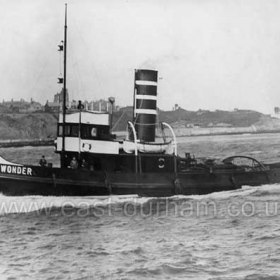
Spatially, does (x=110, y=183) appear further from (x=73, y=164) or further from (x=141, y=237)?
(x=141, y=237)

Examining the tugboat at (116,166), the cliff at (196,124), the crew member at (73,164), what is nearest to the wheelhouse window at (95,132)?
the tugboat at (116,166)

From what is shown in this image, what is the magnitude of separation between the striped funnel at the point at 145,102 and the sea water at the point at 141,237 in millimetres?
2559

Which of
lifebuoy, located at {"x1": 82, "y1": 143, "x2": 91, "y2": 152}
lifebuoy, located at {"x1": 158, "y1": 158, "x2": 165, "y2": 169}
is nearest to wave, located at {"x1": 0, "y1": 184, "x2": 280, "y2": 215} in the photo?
lifebuoy, located at {"x1": 158, "y1": 158, "x2": 165, "y2": 169}

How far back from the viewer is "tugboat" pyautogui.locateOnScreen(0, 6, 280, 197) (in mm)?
16297

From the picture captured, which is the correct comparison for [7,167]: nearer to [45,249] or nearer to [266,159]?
[45,249]

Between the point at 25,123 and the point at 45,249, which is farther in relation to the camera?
the point at 25,123

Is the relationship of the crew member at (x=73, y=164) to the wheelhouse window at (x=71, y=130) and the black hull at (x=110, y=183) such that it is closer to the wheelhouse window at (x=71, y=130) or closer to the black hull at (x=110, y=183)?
the black hull at (x=110, y=183)

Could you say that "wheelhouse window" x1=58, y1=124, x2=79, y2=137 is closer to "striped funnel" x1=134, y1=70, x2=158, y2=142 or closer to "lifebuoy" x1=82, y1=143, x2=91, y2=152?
"lifebuoy" x1=82, y1=143, x2=91, y2=152

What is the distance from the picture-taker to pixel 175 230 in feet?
42.1

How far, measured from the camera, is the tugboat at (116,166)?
16297 mm

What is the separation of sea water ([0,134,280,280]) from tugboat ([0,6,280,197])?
37 centimetres

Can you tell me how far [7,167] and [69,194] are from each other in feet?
6.85

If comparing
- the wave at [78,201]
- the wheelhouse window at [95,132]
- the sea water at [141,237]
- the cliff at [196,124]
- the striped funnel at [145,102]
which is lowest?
the sea water at [141,237]

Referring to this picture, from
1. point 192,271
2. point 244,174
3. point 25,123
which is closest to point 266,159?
point 244,174
